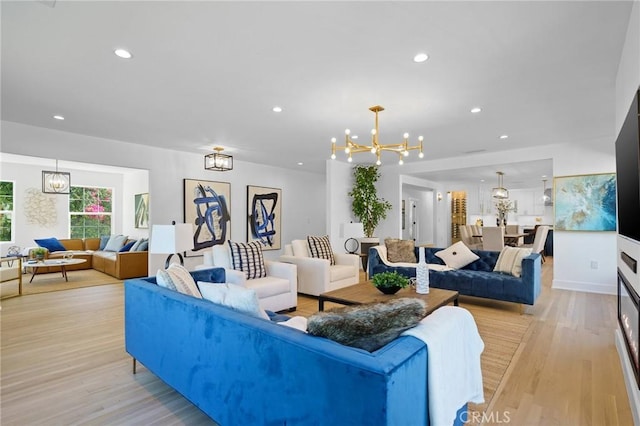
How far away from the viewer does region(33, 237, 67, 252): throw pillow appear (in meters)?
7.42

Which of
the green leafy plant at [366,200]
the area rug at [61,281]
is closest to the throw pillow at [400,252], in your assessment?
the green leafy plant at [366,200]

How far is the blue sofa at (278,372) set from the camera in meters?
1.06

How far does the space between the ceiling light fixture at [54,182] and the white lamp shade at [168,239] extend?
541cm

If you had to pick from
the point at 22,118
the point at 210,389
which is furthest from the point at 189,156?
the point at 210,389

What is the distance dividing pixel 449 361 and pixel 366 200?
230 inches

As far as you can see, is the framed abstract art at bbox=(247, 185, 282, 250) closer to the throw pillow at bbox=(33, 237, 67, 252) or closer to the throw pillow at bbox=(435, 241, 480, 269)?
the throw pillow at bbox=(435, 241, 480, 269)

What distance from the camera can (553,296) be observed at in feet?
15.9

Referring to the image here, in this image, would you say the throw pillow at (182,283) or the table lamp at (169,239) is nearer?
the throw pillow at (182,283)

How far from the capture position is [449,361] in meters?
1.38

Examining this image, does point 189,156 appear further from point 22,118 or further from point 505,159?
point 505,159

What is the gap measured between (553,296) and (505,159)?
8.22ft

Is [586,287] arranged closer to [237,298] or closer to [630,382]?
[630,382]

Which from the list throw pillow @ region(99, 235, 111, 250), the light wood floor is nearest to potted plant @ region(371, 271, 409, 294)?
the light wood floor

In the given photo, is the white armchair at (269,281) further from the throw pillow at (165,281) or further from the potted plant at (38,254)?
the potted plant at (38,254)
